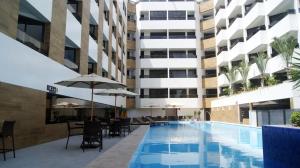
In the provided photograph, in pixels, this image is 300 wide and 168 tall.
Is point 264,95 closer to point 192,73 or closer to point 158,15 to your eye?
point 192,73

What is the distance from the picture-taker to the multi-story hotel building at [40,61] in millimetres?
9234

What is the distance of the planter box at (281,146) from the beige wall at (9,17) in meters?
8.52

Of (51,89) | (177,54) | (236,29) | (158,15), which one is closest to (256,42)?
(236,29)

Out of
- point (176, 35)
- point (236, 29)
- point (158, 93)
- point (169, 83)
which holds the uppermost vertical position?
point (176, 35)

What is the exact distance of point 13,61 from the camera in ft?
31.3

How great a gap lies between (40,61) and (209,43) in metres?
35.0

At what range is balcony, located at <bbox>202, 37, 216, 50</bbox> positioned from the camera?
42891 mm

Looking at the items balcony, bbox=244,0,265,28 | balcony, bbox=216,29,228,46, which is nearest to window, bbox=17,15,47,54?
balcony, bbox=244,0,265,28

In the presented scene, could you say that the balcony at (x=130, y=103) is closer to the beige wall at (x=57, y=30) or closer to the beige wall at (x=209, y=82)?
the beige wall at (x=209, y=82)

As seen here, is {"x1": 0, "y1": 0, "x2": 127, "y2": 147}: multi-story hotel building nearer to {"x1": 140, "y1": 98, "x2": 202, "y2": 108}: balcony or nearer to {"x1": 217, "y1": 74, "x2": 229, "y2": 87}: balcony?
{"x1": 140, "y1": 98, "x2": 202, "y2": 108}: balcony

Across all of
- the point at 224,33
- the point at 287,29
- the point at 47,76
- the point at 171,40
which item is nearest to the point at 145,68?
the point at 171,40

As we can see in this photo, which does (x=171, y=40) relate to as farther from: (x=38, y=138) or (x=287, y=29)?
(x=38, y=138)

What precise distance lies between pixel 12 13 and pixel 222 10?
35.2m

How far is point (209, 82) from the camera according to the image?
42719mm
